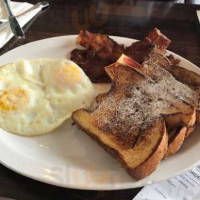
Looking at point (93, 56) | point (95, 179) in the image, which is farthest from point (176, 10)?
point (95, 179)

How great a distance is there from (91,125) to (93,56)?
0.49 m

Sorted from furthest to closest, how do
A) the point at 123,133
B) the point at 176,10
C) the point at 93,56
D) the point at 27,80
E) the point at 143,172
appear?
the point at 176,10, the point at 93,56, the point at 27,80, the point at 123,133, the point at 143,172

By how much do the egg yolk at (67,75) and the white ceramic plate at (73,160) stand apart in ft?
0.63

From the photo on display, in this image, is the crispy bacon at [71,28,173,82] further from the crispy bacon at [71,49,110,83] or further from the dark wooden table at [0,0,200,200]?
the dark wooden table at [0,0,200,200]

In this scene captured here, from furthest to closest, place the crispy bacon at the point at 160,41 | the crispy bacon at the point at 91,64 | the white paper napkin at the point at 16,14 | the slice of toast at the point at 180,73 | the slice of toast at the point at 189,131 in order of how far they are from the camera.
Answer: the white paper napkin at the point at 16,14 → the crispy bacon at the point at 160,41 → the crispy bacon at the point at 91,64 → the slice of toast at the point at 180,73 → the slice of toast at the point at 189,131

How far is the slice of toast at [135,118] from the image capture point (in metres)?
0.98

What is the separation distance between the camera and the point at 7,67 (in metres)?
1.35

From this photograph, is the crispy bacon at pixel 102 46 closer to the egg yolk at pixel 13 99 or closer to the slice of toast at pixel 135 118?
the slice of toast at pixel 135 118

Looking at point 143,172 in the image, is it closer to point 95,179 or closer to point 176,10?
point 95,179

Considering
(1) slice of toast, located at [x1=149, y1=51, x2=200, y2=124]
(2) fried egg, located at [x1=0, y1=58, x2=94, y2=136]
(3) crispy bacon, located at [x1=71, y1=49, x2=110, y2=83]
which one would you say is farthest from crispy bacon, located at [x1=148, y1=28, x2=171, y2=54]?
(2) fried egg, located at [x1=0, y1=58, x2=94, y2=136]

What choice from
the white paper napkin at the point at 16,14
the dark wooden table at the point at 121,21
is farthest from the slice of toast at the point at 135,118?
the white paper napkin at the point at 16,14

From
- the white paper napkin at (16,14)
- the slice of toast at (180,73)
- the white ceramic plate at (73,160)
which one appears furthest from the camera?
the white paper napkin at (16,14)

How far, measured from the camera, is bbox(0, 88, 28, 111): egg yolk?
120 centimetres

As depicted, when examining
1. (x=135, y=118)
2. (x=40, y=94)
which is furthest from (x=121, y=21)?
(x=135, y=118)
